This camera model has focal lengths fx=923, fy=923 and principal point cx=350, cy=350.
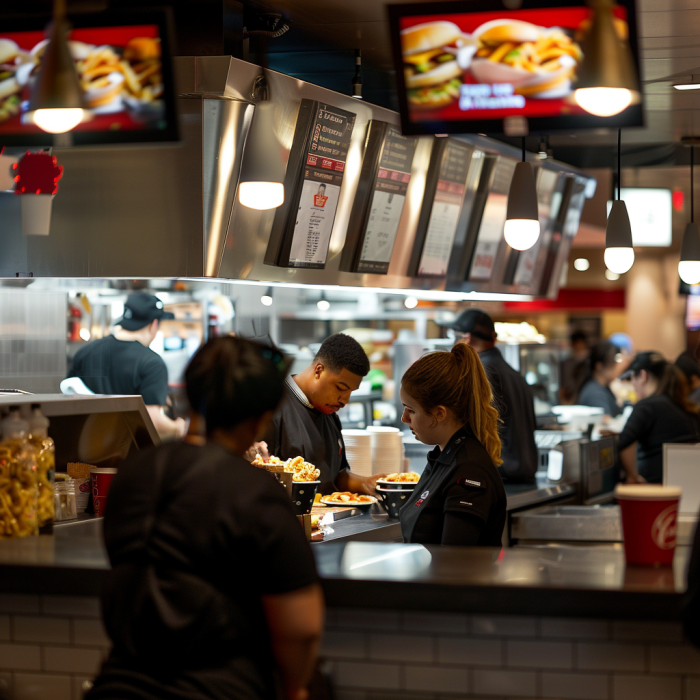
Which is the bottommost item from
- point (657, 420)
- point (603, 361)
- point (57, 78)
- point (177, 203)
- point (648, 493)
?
point (657, 420)

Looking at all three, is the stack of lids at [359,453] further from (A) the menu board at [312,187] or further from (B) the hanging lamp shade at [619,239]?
(B) the hanging lamp shade at [619,239]

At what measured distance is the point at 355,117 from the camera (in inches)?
168

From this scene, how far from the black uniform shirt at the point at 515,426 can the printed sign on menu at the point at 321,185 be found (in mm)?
1402

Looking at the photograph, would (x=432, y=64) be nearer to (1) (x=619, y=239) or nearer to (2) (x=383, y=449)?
(2) (x=383, y=449)

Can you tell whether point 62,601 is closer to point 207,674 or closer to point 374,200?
point 207,674

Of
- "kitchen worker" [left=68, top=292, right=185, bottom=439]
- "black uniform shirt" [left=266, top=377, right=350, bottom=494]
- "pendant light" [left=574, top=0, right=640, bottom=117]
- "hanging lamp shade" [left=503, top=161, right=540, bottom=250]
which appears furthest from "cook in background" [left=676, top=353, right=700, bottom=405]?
"pendant light" [left=574, top=0, right=640, bottom=117]

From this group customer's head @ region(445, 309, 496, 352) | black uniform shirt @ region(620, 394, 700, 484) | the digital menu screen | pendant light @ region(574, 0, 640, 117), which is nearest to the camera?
pendant light @ region(574, 0, 640, 117)

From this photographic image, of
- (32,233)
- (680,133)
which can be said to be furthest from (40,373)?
(680,133)

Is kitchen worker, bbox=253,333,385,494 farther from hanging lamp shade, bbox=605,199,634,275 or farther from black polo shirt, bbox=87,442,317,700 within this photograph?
black polo shirt, bbox=87,442,317,700

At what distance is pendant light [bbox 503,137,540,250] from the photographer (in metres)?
4.22

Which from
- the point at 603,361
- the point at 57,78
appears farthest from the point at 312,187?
the point at 603,361

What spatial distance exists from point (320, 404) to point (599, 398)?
5.47m

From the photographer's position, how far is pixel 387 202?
15.4 ft

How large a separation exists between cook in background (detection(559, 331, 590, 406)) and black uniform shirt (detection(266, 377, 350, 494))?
6.04 meters
